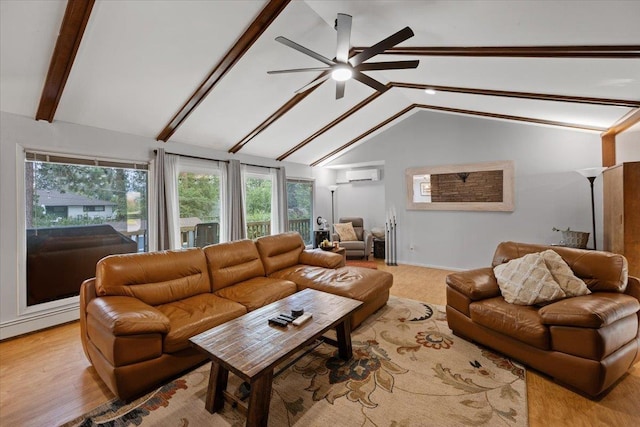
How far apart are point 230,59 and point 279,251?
2.39 meters

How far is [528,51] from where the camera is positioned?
234 cm

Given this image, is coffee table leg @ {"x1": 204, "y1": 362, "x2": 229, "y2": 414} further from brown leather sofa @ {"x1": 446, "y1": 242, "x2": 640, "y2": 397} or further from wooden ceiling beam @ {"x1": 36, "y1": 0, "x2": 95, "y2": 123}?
wooden ceiling beam @ {"x1": 36, "y1": 0, "x2": 95, "y2": 123}

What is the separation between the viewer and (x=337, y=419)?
1665mm

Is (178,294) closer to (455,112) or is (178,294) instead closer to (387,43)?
(387,43)

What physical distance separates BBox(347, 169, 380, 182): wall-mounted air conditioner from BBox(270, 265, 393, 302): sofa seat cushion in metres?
3.71

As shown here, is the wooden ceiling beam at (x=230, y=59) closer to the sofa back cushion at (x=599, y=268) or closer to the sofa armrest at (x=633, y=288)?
the sofa back cushion at (x=599, y=268)

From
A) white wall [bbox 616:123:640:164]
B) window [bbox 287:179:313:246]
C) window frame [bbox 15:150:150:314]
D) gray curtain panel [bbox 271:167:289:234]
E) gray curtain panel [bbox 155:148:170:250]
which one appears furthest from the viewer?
window [bbox 287:179:313:246]

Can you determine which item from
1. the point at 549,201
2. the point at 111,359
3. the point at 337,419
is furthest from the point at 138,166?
the point at 549,201

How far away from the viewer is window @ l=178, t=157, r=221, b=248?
4344 millimetres

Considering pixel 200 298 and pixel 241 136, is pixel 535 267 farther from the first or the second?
pixel 241 136

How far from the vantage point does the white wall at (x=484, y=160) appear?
13.6ft

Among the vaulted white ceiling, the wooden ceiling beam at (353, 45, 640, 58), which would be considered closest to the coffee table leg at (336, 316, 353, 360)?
the vaulted white ceiling

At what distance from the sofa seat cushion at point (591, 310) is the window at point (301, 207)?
516 centimetres

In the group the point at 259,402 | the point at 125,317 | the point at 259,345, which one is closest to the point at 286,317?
the point at 259,345
